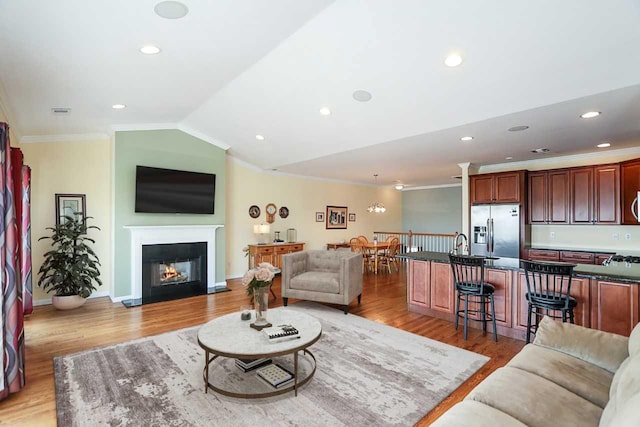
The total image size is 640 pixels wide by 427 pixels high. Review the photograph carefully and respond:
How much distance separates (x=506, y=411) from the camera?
5.06 ft

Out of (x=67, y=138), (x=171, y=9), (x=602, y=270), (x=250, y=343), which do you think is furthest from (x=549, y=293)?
(x=67, y=138)

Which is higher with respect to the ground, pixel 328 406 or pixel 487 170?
pixel 487 170

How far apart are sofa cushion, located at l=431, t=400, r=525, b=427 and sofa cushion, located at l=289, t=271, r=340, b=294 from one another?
3104mm

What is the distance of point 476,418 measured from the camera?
1.44m

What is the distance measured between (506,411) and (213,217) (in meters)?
5.74

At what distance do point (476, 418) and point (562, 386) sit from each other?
2.42ft

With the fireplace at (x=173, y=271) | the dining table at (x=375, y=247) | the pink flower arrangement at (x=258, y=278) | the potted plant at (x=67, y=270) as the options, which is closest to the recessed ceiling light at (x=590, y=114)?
the pink flower arrangement at (x=258, y=278)

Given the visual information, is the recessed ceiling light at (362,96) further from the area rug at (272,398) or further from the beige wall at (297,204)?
the beige wall at (297,204)

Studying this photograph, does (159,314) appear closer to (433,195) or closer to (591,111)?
(591,111)

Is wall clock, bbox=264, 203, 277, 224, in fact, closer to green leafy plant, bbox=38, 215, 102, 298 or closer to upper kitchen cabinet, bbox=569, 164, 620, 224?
green leafy plant, bbox=38, 215, 102, 298

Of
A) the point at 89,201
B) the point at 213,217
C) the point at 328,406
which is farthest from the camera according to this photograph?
the point at 213,217

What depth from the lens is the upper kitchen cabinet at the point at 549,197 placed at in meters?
5.52

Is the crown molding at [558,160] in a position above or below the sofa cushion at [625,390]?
above

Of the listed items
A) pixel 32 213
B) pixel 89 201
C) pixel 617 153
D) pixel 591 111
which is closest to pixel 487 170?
pixel 617 153
